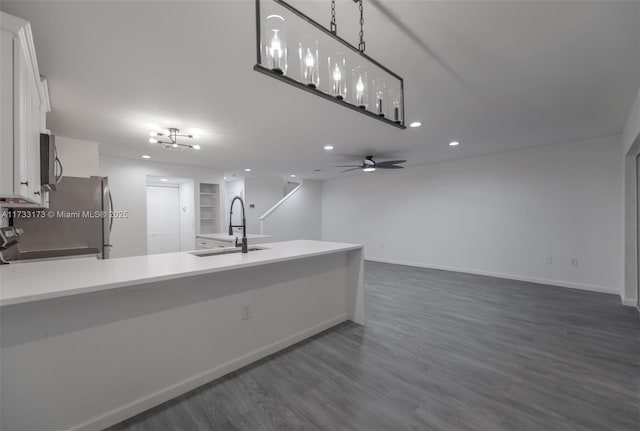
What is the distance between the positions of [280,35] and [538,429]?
2.62 m

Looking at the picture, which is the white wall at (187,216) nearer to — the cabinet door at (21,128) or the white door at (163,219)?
the white door at (163,219)

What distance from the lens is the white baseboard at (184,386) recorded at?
1663 mm

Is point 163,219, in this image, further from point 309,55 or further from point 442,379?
point 442,379

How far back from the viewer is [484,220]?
5516mm

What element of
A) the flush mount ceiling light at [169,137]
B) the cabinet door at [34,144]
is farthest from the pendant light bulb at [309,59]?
the flush mount ceiling light at [169,137]

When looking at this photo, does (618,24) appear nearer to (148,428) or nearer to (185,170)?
(148,428)

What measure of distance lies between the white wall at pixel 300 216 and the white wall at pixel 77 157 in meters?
4.77

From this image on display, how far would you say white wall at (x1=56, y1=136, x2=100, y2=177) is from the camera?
322 cm

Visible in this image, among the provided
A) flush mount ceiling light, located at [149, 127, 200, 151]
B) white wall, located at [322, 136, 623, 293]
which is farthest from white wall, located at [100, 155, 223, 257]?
white wall, located at [322, 136, 623, 293]

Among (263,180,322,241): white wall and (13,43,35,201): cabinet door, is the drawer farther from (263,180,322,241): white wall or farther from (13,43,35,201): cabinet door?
(13,43,35,201): cabinet door

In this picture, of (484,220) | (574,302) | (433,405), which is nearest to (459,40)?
(433,405)

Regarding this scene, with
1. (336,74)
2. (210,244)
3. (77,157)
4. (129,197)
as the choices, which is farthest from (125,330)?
(129,197)

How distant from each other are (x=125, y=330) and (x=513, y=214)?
606 cm

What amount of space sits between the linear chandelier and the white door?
5975 mm
